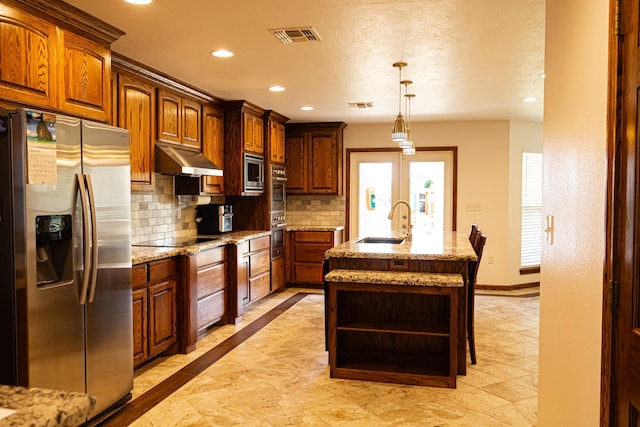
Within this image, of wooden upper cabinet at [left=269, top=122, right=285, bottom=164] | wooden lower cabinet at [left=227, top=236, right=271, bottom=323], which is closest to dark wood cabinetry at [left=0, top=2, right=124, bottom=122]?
wooden lower cabinet at [left=227, top=236, right=271, bottom=323]

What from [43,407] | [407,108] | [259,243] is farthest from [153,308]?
[407,108]

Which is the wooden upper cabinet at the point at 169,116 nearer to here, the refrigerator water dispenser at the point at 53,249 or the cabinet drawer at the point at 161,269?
the cabinet drawer at the point at 161,269

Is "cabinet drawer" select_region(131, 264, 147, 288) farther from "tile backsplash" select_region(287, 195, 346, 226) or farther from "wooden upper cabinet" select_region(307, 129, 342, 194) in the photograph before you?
"tile backsplash" select_region(287, 195, 346, 226)

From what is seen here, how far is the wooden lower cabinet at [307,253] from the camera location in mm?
6730

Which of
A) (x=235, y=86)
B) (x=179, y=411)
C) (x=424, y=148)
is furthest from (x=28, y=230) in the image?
(x=424, y=148)

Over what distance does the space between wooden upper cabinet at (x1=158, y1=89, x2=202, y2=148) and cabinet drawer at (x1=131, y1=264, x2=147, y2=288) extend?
131cm

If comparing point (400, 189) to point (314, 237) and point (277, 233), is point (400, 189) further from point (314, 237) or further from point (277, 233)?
point (277, 233)

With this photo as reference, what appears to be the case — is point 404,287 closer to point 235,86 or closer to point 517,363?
point 517,363

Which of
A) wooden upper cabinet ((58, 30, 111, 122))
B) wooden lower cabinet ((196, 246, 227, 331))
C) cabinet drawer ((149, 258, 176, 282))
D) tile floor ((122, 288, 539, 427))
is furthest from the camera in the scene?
wooden lower cabinet ((196, 246, 227, 331))

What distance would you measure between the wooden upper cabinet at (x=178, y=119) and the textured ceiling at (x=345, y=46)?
223mm

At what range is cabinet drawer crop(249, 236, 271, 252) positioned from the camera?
17.6ft

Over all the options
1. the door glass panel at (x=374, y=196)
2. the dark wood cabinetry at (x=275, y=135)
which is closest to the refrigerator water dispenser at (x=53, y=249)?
the dark wood cabinetry at (x=275, y=135)

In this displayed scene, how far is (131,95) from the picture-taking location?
3.85 meters

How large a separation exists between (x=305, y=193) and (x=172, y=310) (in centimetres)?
344
